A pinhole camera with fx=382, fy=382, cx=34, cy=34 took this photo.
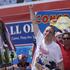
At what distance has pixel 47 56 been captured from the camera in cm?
518

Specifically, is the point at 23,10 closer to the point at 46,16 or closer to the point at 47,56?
the point at 46,16

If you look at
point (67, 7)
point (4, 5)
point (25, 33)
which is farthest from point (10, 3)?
point (67, 7)

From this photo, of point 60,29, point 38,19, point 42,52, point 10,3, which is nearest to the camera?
point 42,52

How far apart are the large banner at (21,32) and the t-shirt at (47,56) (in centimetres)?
125

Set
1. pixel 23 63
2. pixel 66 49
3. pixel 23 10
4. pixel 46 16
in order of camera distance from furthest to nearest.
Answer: pixel 23 10 < pixel 46 16 < pixel 23 63 < pixel 66 49

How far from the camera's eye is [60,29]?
582 centimetres

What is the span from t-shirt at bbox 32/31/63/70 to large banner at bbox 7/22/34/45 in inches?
49.2

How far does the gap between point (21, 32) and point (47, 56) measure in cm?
157

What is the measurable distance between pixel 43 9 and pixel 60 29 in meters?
0.72

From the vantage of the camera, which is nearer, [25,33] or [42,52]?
[42,52]

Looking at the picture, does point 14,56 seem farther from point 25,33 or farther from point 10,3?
point 10,3

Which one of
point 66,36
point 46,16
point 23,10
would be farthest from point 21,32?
point 66,36

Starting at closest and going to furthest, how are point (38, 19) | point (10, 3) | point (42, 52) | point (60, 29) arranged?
1. point (42, 52)
2. point (60, 29)
3. point (38, 19)
4. point (10, 3)

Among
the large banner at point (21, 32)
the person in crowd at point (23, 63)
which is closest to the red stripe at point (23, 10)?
the large banner at point (21, 32)
